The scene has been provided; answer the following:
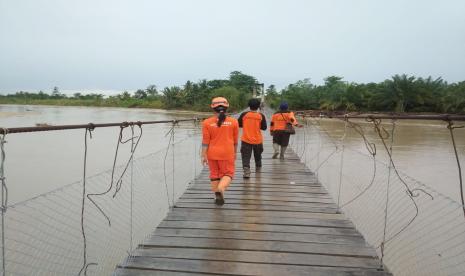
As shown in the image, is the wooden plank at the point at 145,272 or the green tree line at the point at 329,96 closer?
the wooden plank at the point at 145,272

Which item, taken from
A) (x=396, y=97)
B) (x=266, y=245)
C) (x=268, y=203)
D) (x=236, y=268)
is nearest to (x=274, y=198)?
(x=268, y=203)

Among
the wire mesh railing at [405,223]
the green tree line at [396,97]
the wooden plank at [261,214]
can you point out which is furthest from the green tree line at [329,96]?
the wooden plank at [261,214]

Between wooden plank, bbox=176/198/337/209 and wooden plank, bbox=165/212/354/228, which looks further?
wooden plank, bbox=176/198/337/209

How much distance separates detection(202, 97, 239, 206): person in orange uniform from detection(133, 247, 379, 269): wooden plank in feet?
2.92

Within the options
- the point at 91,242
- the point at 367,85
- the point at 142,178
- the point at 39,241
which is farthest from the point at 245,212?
the point at 367,85

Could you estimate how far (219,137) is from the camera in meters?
3.16

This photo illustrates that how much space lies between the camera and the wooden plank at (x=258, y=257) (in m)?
2.28

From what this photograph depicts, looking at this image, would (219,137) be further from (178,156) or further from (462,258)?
(178,156)

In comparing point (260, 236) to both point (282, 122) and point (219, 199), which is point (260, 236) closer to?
point (219, 199)

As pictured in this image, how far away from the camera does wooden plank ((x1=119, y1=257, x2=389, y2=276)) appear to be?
2.15 meters

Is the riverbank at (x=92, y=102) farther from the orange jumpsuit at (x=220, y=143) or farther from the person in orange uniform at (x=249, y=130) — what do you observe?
the orange jumpsuit at (x=220, y=143)

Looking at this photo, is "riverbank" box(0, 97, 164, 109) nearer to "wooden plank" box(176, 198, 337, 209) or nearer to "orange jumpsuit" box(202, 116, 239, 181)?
"wooden plank" box(176, 198, 337, 209)

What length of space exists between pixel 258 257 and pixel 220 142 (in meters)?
1.13

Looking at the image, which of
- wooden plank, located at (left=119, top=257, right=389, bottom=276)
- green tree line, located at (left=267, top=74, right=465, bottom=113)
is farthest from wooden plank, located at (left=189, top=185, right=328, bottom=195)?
green tree line, located at (left=267, top=74, right=465, bottom=113)
